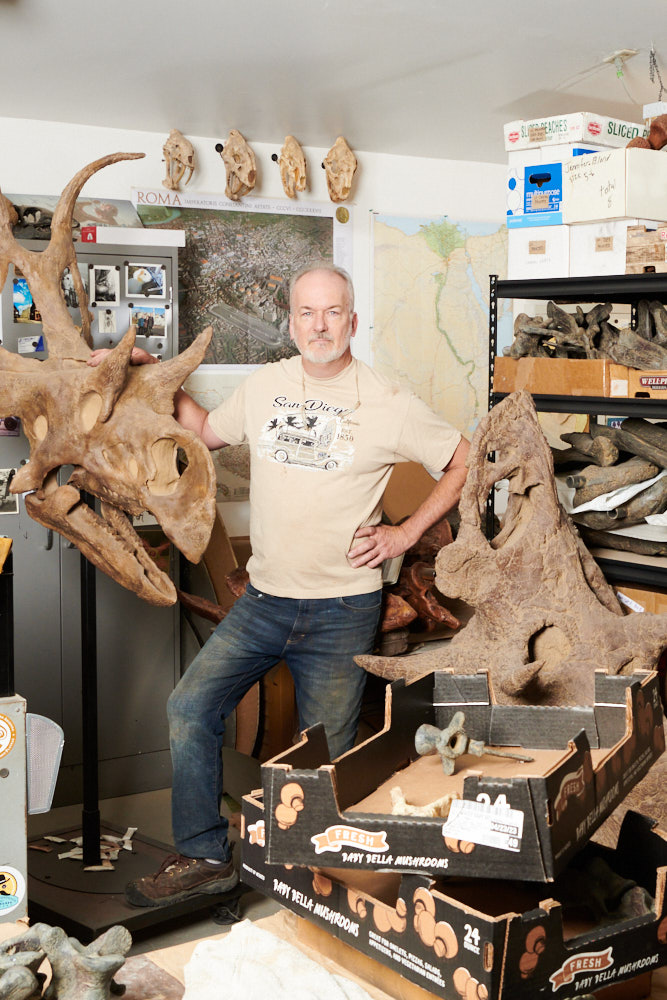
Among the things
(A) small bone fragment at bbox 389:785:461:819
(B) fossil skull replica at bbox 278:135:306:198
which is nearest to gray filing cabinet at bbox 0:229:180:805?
(B) fossil skull replica at bbox 278:135:306:198

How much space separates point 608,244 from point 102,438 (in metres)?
1.73

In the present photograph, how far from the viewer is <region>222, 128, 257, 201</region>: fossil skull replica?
188 inches

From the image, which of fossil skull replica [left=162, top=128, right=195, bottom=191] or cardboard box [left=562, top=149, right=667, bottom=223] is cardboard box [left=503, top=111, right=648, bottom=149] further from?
fossil skull replica [left=162, top=128, right=195, bottom=191]

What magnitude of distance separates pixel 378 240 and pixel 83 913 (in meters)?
3.64

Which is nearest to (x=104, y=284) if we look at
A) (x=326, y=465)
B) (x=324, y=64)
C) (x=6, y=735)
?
(x=324, y=64)

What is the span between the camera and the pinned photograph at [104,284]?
414 cm

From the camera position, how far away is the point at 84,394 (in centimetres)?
276

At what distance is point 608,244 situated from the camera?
3268mm

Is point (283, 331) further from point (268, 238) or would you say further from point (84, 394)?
point (84, 394)

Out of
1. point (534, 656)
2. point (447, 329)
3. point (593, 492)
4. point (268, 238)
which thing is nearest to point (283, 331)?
point (268, 238)

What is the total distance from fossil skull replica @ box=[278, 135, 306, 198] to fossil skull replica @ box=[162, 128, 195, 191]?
45 cm

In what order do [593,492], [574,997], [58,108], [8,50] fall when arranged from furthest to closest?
[58,108] → [8,50] → [593,492] → [574,997]

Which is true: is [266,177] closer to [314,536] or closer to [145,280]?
[145,280]

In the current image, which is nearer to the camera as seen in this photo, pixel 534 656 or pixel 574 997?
pixel 574 997
